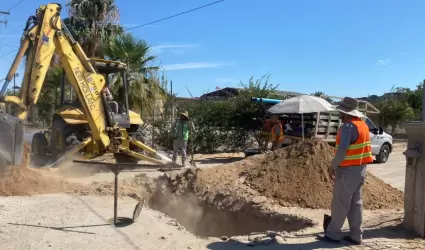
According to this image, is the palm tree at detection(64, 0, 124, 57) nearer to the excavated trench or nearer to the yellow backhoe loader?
the yellow backhoe loader

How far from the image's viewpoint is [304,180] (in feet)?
29.9

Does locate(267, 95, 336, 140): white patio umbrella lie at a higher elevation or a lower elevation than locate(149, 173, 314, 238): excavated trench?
higher

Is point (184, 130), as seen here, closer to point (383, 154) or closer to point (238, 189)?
point (238, 189)

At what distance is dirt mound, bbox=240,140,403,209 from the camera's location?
866cm

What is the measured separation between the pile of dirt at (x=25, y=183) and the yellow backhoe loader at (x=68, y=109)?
0.86ft

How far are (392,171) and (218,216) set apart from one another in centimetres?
792

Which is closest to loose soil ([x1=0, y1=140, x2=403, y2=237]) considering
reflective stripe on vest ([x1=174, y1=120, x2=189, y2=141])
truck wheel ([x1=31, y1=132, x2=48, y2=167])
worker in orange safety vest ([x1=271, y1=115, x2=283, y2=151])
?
truck wheel ([x1=31, y1=132, x2=48, y2=167])

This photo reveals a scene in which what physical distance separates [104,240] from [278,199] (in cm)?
392

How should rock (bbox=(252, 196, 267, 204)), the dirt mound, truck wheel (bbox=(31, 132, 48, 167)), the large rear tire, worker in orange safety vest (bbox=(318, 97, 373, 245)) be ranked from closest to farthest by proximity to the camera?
worker in orange safety vest (bbox=(318, 97, 373, 245)), the dirt mound, rock (bbox=(252, 196, 267, 204)), the large rear tire, truck wheel (bbox=(31, 132, 48, 167))

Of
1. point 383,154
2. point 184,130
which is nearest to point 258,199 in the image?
point 184,130

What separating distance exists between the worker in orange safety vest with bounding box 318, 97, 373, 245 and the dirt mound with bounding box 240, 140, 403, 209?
99.9 inches

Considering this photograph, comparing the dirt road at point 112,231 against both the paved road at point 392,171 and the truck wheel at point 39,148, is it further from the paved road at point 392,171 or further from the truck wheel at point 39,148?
the paved road at point 392,171

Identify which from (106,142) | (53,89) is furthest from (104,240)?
(53,89)

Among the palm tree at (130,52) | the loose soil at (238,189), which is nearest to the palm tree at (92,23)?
the palm tree at (130,52)
